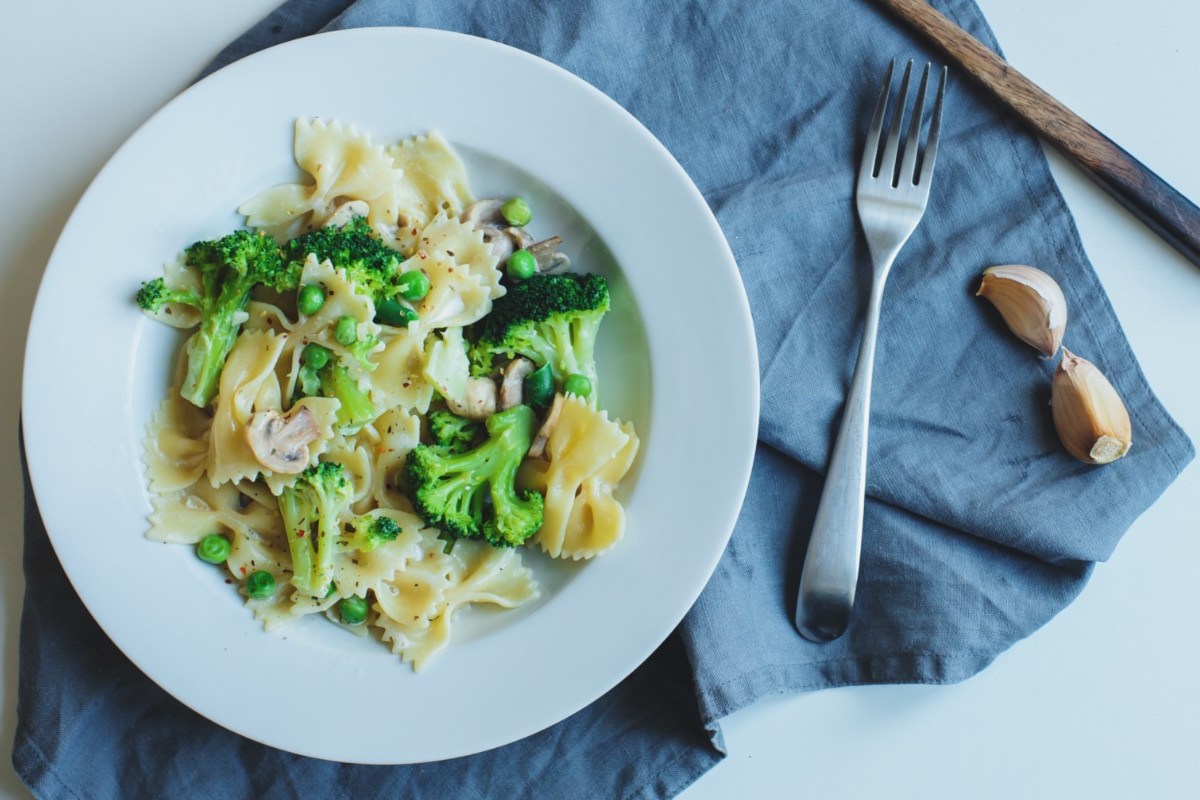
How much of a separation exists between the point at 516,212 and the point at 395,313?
2.33ft

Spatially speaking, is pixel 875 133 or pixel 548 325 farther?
pixel 875 133

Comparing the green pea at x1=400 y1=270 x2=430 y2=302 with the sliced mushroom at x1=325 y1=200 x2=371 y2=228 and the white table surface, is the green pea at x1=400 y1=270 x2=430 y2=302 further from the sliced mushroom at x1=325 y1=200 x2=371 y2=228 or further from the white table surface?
the white table surface

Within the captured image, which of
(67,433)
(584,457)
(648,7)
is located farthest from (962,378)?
(67,433)

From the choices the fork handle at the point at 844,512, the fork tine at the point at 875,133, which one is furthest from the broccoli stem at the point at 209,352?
the fork tine at the point at 875,133

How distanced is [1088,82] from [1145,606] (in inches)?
105

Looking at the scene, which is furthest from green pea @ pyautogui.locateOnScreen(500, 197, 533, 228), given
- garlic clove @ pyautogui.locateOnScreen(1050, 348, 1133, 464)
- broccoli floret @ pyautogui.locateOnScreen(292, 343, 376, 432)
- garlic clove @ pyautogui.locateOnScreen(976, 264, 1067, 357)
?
garlic clove @ pyautogui.locateOnScreen(1050, 348, 1133, 464)

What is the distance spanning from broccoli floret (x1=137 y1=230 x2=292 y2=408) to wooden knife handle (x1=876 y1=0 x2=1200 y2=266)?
3.17 metres

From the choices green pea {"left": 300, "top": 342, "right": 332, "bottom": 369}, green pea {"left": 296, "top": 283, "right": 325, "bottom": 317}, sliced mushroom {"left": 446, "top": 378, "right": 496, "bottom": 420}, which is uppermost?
green pea {"left": 296, "top": 283, "right": 325, "bottom": 317}

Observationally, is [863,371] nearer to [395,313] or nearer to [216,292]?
[395,313]

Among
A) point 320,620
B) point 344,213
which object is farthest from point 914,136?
point 320,620

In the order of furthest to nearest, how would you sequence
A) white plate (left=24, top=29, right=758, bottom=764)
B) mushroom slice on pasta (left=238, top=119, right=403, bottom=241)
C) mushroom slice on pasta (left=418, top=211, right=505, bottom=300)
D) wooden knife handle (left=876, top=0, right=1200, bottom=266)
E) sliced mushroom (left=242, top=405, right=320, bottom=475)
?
wooden knife handle (left=876, top=0, right=1200, bottom=266) < mushroom slice on pasta (left=418, top=211, right=505, bottom=300) < mushroom slice on pasta (left=238, top=119, right=403, bottom=241) < white plate (left=24, top=29, right=758, bottom=764) < sliced mushroom (left=242, top=405, right=320, bottom=475)

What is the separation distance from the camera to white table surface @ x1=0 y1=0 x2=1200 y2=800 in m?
4.37

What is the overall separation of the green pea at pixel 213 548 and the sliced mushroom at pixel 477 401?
113cm

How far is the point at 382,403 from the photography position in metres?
4.02
